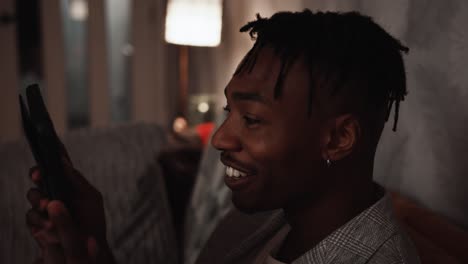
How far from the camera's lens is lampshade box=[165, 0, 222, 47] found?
271 cm

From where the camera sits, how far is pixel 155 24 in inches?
150

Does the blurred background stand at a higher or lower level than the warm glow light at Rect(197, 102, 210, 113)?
higher

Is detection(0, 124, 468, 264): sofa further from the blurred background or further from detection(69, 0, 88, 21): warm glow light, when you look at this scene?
detection(69, 0, 88, 21): warm glow light

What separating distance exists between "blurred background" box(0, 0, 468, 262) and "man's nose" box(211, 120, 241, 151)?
1.60 feet

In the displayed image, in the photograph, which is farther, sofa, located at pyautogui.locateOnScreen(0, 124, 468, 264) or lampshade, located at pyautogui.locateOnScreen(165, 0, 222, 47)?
lampshade, located at pyautogui.locateOnScreen(165, 0, 222, 47)

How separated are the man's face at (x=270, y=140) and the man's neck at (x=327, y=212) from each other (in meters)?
0.03

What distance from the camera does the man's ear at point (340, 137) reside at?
74 centimetres

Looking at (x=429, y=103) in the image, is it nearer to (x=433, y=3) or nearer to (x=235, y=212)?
(x=433, y=3)

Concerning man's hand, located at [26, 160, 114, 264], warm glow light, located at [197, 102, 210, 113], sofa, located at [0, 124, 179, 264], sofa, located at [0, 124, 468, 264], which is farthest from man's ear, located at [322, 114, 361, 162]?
warm glow light, located at [197, 102, 210, 113]

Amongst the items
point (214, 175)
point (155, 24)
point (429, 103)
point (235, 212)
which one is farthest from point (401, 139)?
point (155, 24)

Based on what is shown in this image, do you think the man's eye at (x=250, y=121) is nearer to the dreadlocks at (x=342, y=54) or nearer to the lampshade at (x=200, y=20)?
the dreadlocks at (x=342, y=54)

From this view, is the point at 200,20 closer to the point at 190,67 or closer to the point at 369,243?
the point at 190,67

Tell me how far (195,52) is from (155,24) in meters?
0.49

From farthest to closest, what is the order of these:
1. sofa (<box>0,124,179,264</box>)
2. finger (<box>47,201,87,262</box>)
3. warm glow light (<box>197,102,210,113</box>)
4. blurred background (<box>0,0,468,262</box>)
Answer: warm glow light (<box>197,102,210,113</box>)
sofa (<box>0,124,179,264</box>)
blurred background (<box>0,0,468,262</box>)
finger (<box>47,201,87,262</box>)
